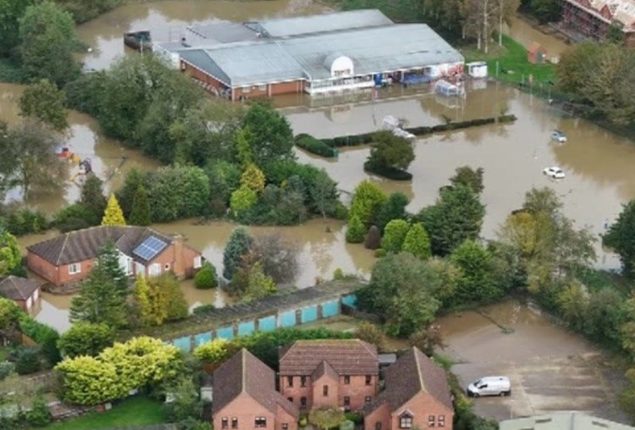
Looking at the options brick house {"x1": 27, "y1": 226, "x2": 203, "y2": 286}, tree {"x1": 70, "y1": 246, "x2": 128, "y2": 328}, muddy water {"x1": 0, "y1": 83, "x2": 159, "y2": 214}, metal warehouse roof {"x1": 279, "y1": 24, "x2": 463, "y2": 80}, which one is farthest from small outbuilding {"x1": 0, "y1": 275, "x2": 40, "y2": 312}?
metal warehouse roof {"x1": 279, "y1": 24, "x2": 463, "y2": 80}

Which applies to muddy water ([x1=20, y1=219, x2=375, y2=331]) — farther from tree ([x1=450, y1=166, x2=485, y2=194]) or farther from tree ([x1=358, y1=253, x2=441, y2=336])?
tree ([x1=450, y1=166, x2=485, y2=194])

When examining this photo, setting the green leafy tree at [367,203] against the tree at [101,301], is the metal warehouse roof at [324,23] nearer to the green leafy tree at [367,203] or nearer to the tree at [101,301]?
the green leafy tree at [367,203]

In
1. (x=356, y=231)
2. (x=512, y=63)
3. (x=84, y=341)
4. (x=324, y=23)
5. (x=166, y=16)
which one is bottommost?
(x=166, y=16)

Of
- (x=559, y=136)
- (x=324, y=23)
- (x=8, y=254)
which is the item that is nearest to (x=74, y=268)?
(x=8, y=254)

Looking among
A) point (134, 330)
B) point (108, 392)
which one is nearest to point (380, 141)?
point (134, 330)

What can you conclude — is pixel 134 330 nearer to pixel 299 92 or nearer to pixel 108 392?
pixel 108 392

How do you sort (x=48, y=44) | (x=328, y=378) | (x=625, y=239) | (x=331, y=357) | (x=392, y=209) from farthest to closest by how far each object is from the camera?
(x=48, y=44) → (x=392, y=209) → (x=625, y=239) → (x=331, y=357) → (x=328, y=378)

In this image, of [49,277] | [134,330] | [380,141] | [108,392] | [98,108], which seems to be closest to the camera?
[108,392]

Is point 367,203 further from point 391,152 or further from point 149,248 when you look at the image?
point 149,248
